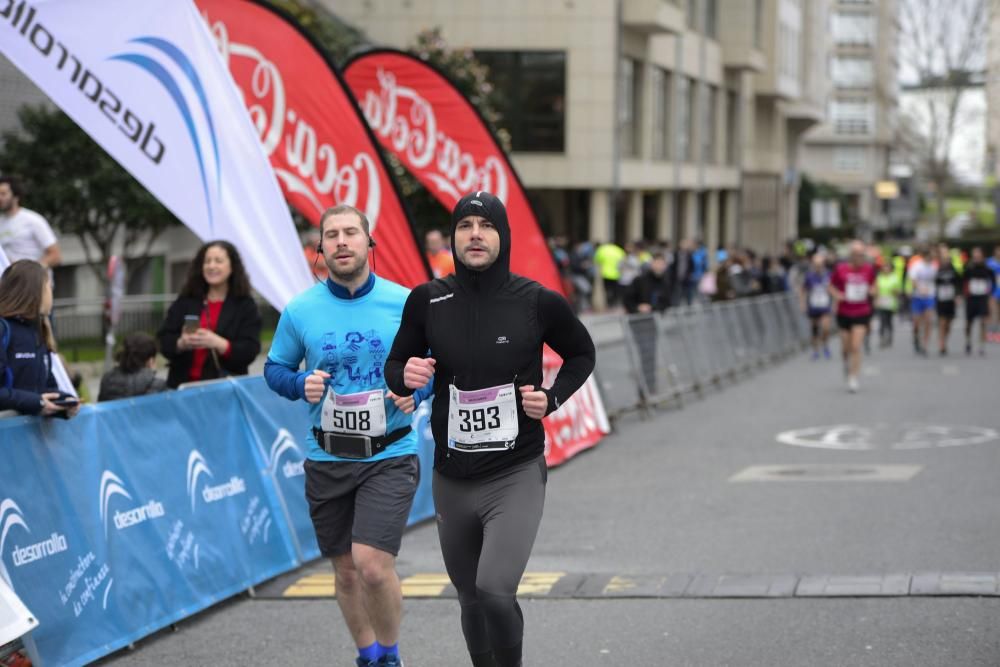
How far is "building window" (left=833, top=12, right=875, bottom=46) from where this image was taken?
114188mm

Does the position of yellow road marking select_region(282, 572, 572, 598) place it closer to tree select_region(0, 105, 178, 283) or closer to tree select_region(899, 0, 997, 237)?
tree select_region(0, 105, 178, 283)

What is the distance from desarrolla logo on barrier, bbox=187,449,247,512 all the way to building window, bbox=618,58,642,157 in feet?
117

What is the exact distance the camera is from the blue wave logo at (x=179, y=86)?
891cm

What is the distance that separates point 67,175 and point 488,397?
19186 mm

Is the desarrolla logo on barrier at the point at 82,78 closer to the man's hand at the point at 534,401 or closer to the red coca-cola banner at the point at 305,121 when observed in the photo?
the red coca-cola banner at the point at 305,121

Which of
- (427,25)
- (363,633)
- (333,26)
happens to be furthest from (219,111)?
(427,25)

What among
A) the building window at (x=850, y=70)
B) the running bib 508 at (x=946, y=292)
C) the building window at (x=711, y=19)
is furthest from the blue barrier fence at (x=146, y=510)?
the building window at (x=850, y=70)

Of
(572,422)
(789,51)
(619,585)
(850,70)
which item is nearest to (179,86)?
A: (619,585)

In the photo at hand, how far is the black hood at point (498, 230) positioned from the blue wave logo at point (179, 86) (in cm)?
386

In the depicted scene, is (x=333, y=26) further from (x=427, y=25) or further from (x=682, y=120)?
(x=682, y=120)

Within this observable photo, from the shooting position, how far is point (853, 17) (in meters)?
115

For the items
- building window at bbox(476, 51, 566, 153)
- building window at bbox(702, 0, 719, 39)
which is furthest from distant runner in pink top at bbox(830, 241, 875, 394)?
building window at bbox(702, 0, 719, 39)

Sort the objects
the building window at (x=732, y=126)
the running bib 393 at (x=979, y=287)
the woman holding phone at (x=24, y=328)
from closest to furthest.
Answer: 1. the woman holding phone at (x=24, y=328)
2. the running bib 393 at (x=979, y=287)
3. the building window at (x=732, y=126)

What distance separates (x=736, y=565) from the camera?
890 cm
